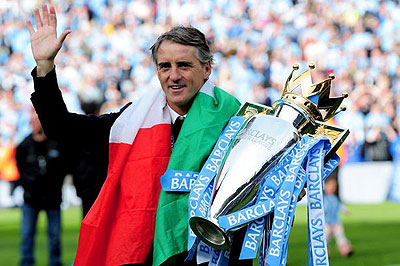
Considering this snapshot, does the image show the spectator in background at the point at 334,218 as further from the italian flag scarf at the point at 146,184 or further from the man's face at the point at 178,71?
the man's face at the point at 178,71

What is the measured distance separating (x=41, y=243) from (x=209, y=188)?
9.91 metres

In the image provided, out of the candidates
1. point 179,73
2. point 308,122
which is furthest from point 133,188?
point 308,122

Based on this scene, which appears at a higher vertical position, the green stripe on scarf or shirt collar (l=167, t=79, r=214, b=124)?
shirt collar (l=167, t=79, r=214, b=124)

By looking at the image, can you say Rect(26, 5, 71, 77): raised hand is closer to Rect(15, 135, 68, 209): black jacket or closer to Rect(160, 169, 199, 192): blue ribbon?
Rect(160, 169, 199, 192): blue ribbon

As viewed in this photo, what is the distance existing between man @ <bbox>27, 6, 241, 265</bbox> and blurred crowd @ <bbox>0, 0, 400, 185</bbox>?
47.3 feet

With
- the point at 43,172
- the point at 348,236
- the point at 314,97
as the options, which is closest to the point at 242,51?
the point at 348,236

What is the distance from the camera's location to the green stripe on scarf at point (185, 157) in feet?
12.8

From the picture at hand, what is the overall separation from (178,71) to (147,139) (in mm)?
356

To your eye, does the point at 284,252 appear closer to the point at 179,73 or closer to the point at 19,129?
the point at 179,73

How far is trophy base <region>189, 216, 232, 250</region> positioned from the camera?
3.67 metres

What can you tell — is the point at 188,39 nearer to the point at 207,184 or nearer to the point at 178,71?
the point at 178,71

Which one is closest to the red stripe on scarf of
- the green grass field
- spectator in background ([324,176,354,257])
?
the green grass field

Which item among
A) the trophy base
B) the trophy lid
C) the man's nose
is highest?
the man's nose

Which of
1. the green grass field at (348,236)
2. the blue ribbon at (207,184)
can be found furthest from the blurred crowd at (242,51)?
the blue ribbon at (207,184)
